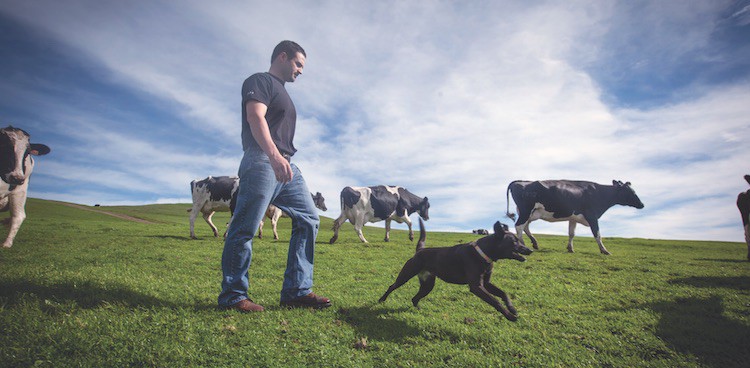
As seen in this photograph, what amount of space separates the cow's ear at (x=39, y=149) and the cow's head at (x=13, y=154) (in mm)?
179

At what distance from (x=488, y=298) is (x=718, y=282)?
25.3 ft

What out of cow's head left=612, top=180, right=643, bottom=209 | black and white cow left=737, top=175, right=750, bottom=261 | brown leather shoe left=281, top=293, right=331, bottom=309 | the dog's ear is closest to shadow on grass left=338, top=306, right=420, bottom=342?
brown leather shoe left=281, top=293, right=331, bottom=309

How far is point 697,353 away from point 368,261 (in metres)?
7.20

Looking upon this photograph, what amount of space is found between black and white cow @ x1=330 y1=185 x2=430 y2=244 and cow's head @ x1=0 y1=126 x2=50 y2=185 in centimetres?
1067

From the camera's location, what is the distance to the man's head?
4.63 meters

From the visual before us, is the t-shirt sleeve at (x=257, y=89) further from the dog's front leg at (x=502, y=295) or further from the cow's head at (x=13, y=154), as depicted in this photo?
the cow's head at (x=13, y=154)

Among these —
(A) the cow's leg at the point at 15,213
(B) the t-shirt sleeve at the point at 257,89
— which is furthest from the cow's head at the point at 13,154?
(B) the t-shirt sleeve at the point at 257,89

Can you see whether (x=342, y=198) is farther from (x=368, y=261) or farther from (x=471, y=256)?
(x=471, y=256)

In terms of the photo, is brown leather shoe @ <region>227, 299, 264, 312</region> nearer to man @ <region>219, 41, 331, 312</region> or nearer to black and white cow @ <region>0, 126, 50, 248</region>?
man @ <region>219, 41, 331, 312</region>

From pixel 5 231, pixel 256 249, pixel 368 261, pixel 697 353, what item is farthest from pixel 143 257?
pixel 697 353

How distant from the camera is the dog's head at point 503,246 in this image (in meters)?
4.86

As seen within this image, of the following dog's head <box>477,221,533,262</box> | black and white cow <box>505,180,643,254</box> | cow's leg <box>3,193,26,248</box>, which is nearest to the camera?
dog's head <box>477,221,533,262</box>

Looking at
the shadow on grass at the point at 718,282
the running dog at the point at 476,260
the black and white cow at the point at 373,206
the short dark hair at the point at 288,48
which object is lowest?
the shadow on grass at the point at 718,282

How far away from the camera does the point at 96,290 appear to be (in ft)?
14.9
